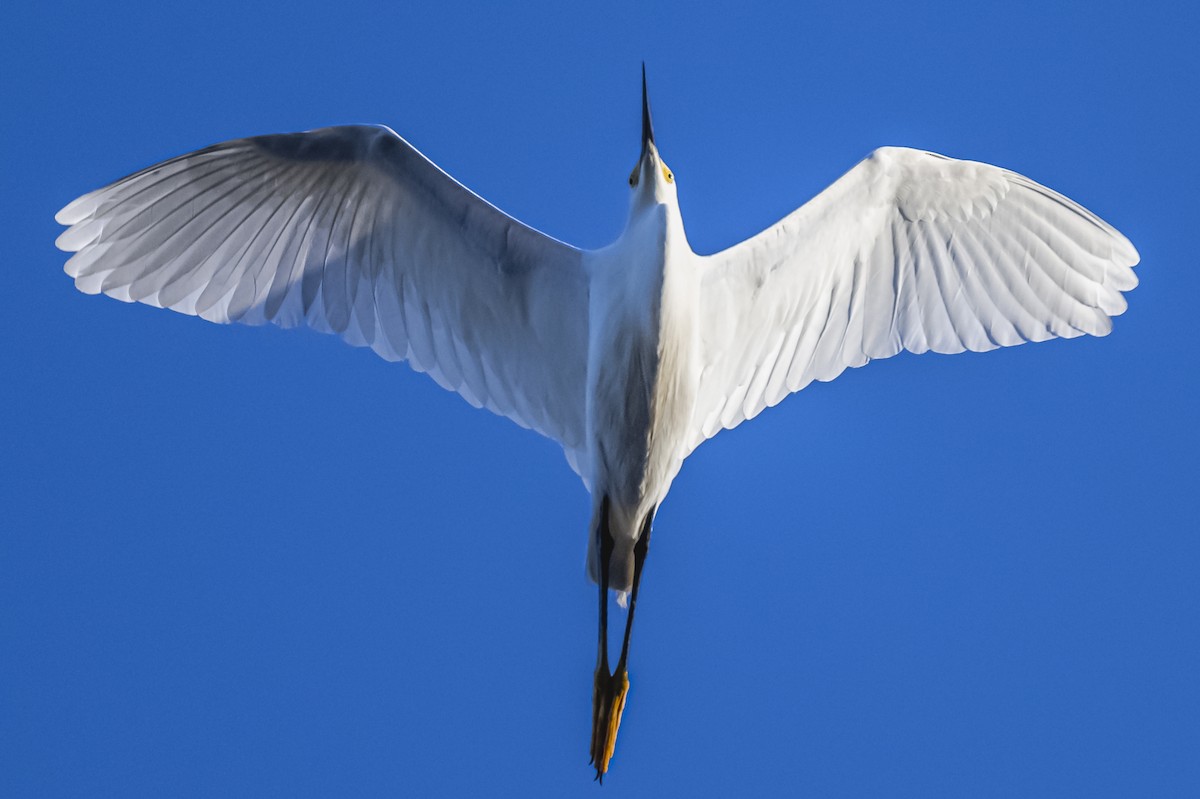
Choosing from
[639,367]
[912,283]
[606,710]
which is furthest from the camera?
[912,283]

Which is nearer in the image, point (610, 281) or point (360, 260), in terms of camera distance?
point (610, 281)

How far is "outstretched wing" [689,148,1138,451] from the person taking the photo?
839cm

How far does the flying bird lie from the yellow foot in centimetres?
1

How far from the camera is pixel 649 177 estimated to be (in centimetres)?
803

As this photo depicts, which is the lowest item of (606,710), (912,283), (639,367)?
(606,710)

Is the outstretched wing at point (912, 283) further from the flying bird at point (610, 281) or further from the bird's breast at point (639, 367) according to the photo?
the bird's breast at point (639, 367)

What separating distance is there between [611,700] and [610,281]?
2227 millimetres

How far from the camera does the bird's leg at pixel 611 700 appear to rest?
8.50 m

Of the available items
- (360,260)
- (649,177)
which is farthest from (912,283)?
(360,260)

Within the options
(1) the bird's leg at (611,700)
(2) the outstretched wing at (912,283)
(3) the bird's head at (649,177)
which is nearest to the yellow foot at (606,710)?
(1) the bird's leg at (611,700)

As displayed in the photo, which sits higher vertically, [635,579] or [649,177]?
[649,177]

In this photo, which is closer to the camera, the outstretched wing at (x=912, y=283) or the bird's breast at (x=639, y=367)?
the bird's breast at (x=639, y=367)

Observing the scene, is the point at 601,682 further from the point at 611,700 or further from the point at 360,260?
the point at 360,260

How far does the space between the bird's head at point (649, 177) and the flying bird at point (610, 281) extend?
17 millimetres
